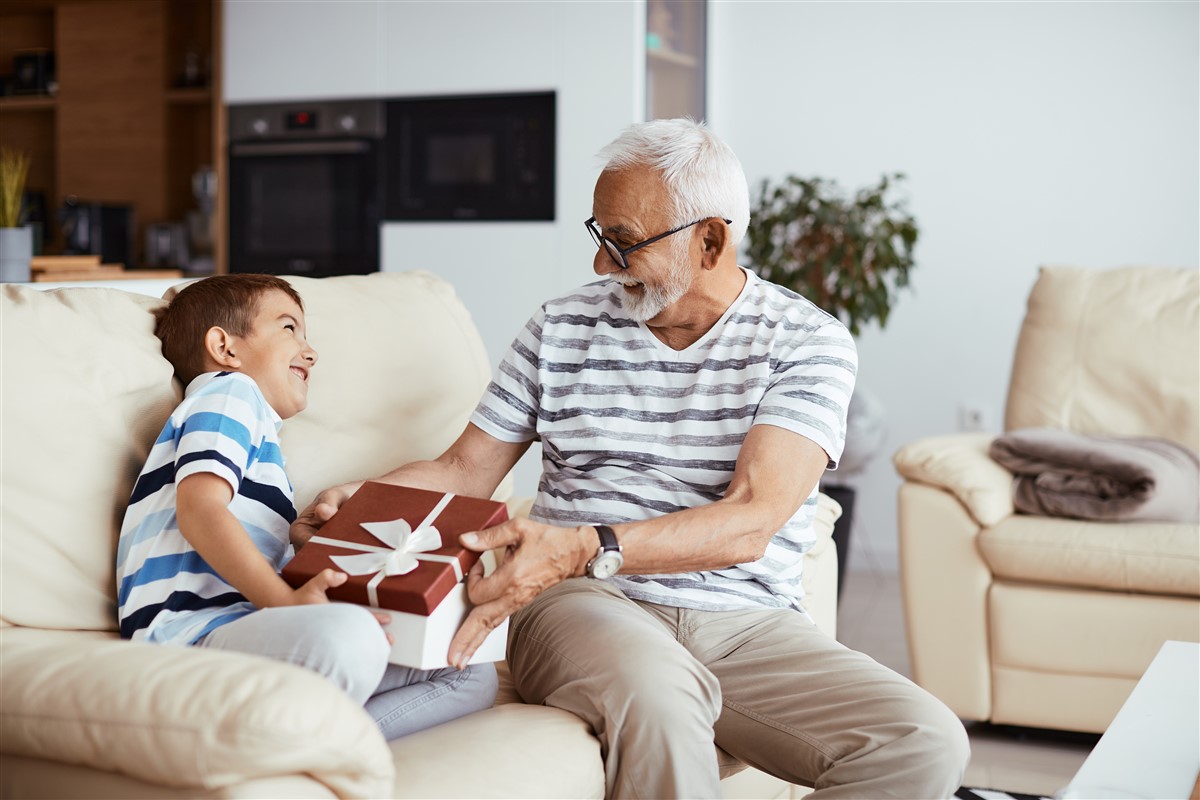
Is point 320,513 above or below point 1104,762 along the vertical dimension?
above

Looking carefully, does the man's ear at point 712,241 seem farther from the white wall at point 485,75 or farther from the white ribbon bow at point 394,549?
the white wall at point 485,75

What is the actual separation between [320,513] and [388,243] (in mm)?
2767

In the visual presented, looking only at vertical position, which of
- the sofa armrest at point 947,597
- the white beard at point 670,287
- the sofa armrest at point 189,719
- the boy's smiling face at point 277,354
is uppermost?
the white beard at point 670,287

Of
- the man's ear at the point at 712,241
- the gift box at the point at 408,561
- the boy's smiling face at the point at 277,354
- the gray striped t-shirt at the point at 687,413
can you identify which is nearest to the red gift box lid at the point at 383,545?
the gift box at the point at 408,561

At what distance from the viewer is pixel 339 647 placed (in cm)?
117

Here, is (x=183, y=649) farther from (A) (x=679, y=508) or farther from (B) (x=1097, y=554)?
(B) (x=1097, y=554)

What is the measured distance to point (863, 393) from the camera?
365 cm

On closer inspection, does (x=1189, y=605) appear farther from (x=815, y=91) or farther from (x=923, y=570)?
(x=815, y=91)

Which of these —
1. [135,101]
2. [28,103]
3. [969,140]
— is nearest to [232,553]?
[969,140]

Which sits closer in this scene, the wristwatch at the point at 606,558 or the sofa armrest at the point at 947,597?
the wristwatch at the point at 606,558

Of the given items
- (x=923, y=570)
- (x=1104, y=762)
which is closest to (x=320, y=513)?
(x=1104, y=762)

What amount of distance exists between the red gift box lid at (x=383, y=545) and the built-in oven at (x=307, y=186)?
289cm

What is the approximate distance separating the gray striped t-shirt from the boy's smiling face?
37 cm

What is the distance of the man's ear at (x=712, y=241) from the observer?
1.73 m
